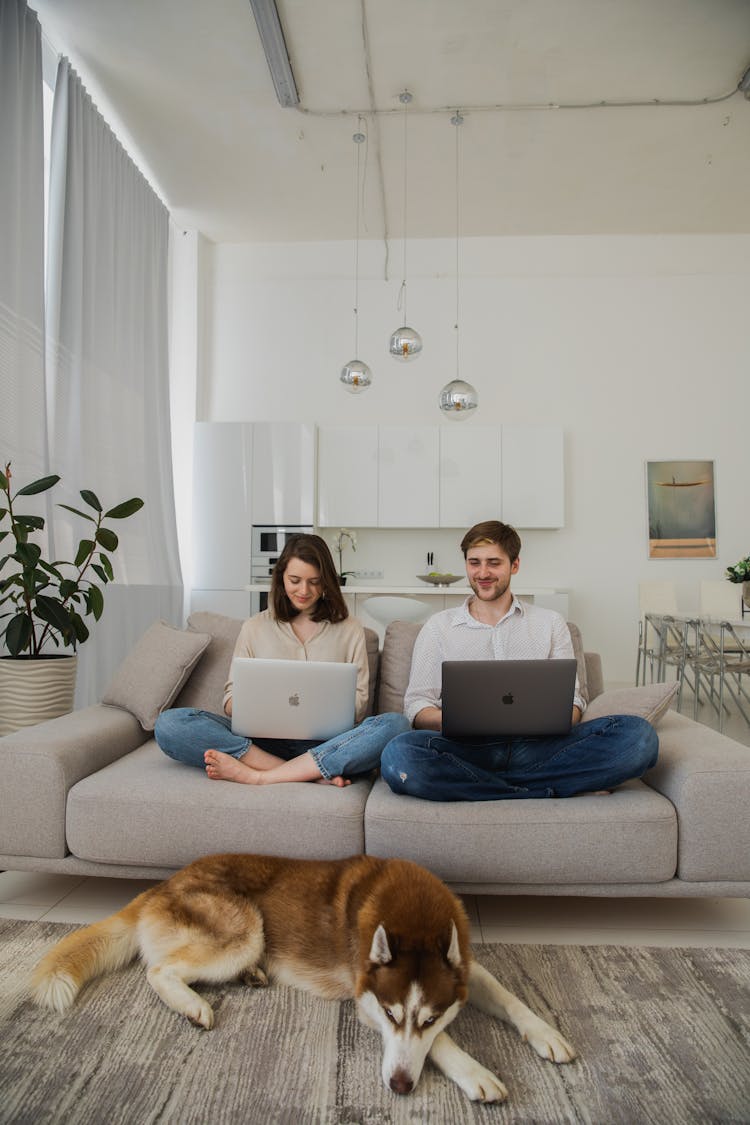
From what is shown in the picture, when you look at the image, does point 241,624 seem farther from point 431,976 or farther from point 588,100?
point 588,100

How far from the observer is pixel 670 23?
158 inches

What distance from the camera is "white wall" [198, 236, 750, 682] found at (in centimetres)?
648

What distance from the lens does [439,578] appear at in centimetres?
601

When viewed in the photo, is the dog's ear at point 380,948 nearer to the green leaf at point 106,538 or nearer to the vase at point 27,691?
the vase at point 27,691

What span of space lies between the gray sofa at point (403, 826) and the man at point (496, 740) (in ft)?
0.20

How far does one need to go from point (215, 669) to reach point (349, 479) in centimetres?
387

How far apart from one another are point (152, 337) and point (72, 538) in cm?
209

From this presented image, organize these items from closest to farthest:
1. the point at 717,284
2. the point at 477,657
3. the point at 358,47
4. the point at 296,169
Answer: the point at 477,657 < the point at 358,47 < the point at 296,169 < the point at 717,284

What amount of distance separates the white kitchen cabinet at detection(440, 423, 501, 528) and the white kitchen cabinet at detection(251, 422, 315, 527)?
1107 mm

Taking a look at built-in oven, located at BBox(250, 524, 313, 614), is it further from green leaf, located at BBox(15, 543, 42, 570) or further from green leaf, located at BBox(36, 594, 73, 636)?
green leaf, located at BBox(15, 543, 42, 570)

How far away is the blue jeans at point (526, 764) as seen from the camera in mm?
1950

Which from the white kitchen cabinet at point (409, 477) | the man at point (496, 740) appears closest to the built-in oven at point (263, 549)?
the white kitchen cabinet at point (409, 477)

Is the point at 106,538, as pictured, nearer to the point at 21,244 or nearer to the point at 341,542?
the point at 21,244

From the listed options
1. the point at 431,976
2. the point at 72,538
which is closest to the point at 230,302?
the point at 72,538
